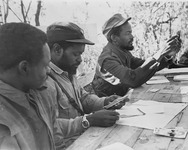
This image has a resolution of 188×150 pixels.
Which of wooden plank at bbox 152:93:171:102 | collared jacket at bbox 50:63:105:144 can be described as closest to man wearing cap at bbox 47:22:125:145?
collared jacket at bbox 50:63:105:144

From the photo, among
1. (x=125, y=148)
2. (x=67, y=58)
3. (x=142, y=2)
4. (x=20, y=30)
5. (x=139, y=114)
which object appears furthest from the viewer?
(x=142, y=2)

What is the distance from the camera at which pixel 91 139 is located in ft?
4.17

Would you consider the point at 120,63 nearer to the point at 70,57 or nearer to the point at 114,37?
the point at 114,37

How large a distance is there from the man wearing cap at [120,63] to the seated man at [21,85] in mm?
1372

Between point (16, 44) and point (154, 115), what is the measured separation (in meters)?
0.92

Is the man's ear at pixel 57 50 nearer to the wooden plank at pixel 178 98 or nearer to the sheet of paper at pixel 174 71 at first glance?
the wooden plank at pixel 178 98

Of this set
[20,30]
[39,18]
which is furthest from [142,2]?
[20,30]

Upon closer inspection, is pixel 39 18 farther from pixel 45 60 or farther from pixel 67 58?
pixel 45 60

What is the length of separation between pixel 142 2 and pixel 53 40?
105 inches

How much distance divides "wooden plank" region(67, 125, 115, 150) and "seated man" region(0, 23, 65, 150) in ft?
0.57

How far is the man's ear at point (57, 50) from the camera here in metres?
1.67

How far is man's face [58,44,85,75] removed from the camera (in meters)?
1.70

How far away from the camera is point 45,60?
1.06 m

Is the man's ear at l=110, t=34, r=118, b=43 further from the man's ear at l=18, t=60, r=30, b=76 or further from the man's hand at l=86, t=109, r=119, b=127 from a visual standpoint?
the man's ear at l=18, t=60, r=30, b=76
